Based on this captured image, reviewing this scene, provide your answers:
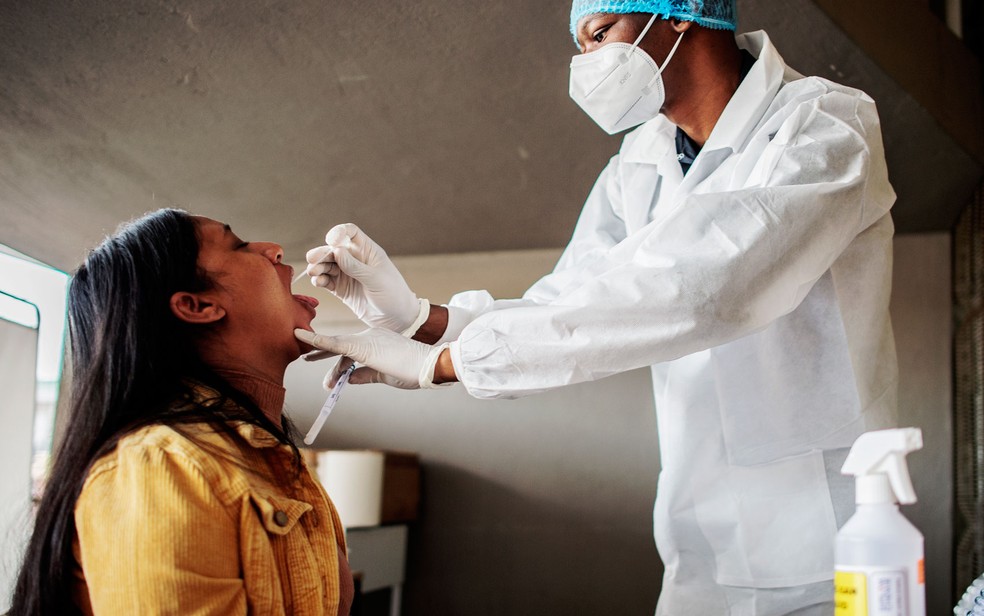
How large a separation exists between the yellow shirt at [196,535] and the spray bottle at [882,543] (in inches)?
22.0

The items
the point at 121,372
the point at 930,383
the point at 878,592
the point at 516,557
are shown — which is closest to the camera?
the point at 878,592

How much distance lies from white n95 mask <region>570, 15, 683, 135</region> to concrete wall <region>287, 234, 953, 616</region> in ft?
4.40

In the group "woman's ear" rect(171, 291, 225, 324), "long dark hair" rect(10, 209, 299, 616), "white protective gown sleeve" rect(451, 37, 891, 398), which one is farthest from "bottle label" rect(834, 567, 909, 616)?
"woman's ear" rect(171, 291, 225, 324)

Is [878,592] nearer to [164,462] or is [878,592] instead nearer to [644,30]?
[164,462]

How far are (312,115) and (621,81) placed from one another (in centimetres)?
79

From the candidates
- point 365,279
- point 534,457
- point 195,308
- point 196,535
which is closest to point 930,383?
point 534,457

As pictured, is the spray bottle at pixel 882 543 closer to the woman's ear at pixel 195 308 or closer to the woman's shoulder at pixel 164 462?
the woman's shoulder at pixel 164 462

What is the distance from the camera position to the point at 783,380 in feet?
3.83

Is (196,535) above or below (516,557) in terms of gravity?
above

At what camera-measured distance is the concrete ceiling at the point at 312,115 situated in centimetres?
147

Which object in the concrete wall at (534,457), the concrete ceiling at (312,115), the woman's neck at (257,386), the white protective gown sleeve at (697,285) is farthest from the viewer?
the concrete wall at (534,457)

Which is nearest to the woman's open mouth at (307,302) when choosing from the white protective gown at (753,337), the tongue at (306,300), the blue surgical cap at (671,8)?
the tongue at (306,300)

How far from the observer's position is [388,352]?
1125mm

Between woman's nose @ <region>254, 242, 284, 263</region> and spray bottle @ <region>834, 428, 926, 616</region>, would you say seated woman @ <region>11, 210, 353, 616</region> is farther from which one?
spray bottle @ <region>834, 428, 926, 616</region>
